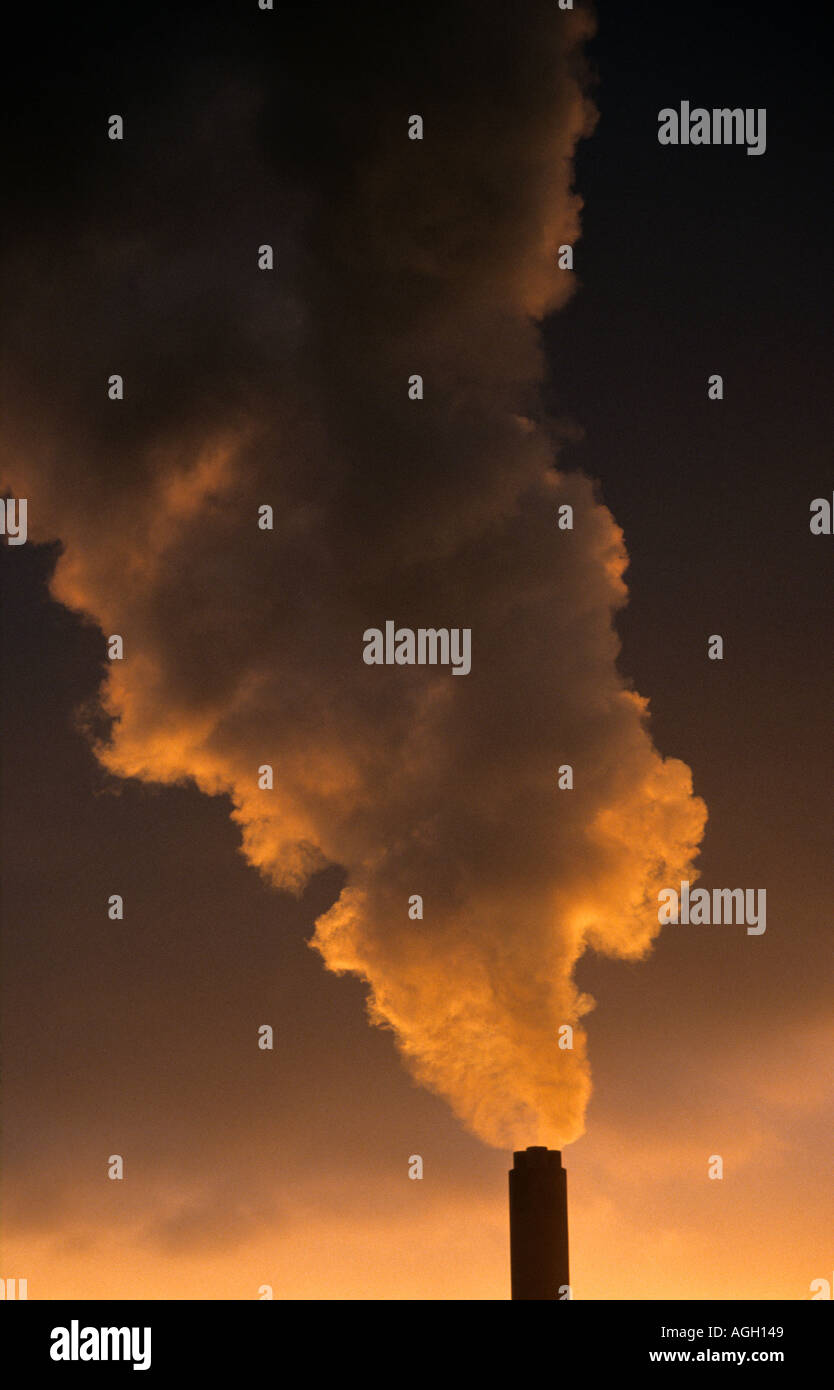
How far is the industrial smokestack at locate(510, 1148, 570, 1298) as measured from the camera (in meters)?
37.5

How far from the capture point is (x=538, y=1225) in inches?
1518

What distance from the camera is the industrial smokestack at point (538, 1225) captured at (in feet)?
123
